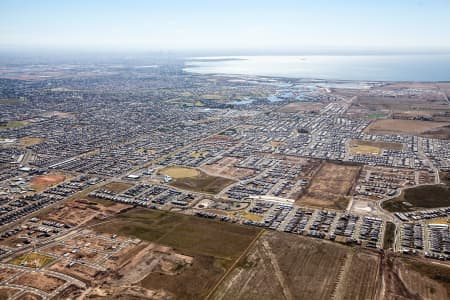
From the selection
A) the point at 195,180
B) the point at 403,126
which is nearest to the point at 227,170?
the point at 195,180

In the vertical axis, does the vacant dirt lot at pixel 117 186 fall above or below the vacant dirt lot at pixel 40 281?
above

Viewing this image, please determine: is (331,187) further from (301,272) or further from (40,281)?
(40,281)

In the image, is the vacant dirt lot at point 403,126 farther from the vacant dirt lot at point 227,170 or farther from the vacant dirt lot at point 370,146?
the vacant dirt lot at point 227,170

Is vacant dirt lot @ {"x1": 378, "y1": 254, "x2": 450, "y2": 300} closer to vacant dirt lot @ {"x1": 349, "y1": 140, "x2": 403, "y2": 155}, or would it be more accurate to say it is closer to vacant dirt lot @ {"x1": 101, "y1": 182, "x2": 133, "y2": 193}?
vacant dirt lot @ {"x1": 101, "y1": 182, "x2": 133, "y2": 193}

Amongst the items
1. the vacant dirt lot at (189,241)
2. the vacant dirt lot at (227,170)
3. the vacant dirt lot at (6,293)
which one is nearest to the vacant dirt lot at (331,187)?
the vacant dirt lot at (227,170)

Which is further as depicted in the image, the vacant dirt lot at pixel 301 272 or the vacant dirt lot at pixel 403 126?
the vacant dirt lot at pixel 403 126

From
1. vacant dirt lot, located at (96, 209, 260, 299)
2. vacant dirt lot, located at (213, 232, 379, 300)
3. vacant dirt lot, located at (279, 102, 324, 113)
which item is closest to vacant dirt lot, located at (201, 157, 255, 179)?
vacant dirt lot, located at (96, 209, 260, 299)
